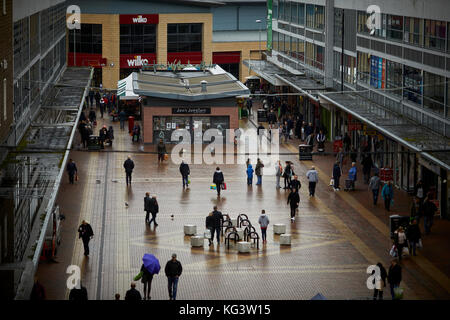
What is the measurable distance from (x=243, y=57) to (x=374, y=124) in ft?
154

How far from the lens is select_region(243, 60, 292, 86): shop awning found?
65.8 meters

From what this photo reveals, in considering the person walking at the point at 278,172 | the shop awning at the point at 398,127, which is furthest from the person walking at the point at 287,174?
the shop awning at the point at 398,127

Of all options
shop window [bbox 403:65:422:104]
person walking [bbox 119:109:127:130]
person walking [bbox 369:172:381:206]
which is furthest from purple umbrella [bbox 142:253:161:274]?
person walking [bbox 119:109:127:130]

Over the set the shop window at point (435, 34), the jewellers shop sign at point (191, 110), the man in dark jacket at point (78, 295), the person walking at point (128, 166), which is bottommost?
the man in dark jacket at point (78, 295)

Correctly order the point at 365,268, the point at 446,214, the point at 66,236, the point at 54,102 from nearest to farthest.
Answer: the point at 365,268 → the point at 66,236 → the point at 446,214 → the point at 54,102

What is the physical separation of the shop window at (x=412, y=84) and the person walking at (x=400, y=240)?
1210cm

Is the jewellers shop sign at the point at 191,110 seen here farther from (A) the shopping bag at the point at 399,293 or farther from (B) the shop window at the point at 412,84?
(A) the shopping bag at the point at 399,293

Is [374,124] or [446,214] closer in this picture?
[446,214]

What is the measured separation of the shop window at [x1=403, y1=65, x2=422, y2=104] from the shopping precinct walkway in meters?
4.47

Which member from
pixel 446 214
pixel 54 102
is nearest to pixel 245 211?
pixel 446 214

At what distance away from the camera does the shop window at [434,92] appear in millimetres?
35941

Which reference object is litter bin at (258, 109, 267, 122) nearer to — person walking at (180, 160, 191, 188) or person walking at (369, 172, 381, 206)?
person walking at (180, 160, 191, 188)

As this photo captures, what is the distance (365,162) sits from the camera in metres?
40.1
